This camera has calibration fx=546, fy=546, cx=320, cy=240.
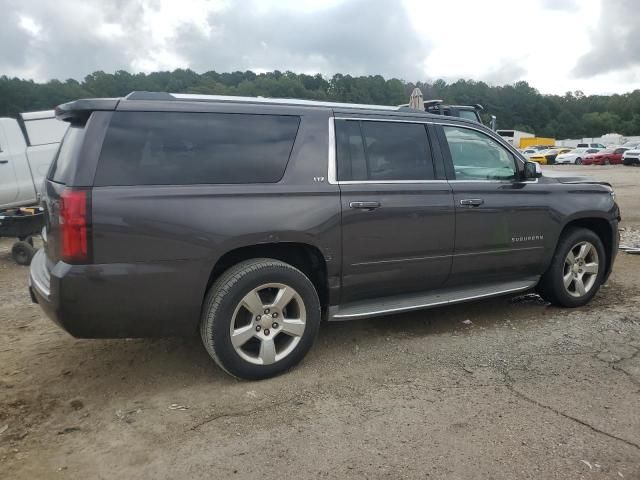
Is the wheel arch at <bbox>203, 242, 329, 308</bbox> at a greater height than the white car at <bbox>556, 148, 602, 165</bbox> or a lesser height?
greater

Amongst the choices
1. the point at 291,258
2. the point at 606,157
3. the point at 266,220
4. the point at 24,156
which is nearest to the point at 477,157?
the point at 291,258

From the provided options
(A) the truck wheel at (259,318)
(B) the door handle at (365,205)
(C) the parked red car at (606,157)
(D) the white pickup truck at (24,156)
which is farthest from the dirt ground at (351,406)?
(C) the parked red car at (606,157)

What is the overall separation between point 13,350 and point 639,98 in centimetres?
13656

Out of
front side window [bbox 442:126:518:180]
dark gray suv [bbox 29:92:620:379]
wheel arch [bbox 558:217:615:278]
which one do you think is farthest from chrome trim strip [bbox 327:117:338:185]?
wheel arch [bbox 558:217:615:278]

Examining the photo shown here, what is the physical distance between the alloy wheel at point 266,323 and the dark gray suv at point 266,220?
1cm

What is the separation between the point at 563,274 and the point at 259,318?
3.01 meters

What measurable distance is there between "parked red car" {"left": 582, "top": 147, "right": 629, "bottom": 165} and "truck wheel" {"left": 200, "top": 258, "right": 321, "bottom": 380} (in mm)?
44193

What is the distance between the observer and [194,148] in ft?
11.2

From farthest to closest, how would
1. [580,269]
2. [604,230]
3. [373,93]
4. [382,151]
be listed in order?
[373,93] < [604,230] < [580,269] < [382,151]

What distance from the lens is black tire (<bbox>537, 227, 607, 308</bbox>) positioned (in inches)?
195

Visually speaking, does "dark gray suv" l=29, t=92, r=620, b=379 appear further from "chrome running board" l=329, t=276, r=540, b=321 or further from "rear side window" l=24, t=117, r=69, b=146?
"rear side window" l=24, t=117, r=69, b=146

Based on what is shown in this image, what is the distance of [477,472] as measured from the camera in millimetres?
2617

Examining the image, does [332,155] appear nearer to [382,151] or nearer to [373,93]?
[382,151]

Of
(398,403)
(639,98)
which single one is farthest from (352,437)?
(639,98)
